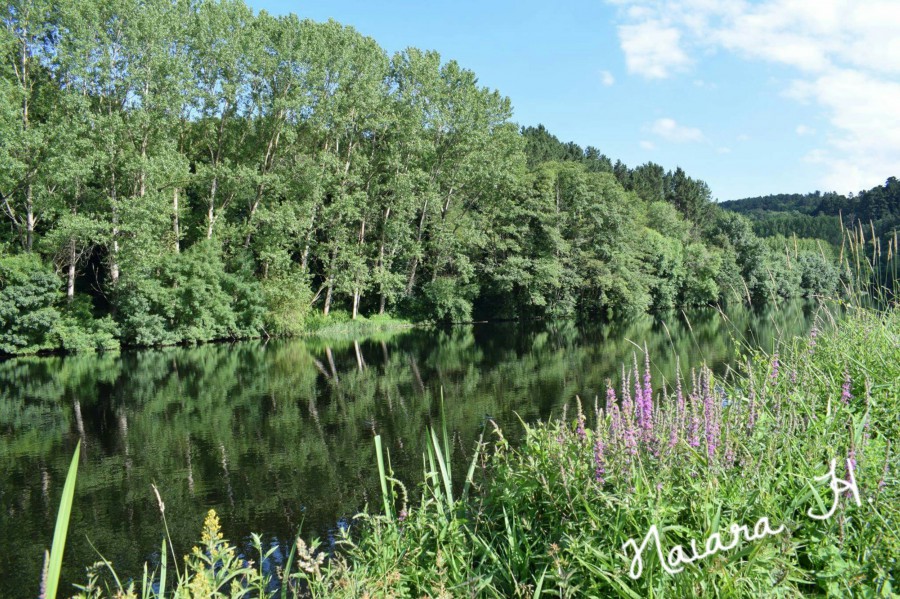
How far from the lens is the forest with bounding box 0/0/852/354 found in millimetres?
27391

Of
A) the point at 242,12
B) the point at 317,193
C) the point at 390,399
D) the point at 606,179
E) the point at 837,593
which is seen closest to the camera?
the point at 837,593

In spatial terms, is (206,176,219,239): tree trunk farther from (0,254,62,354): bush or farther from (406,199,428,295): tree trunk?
(406,199,428,295): tree trunk

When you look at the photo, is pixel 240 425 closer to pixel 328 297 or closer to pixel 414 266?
pixel 328 297

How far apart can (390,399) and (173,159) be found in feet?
68.5

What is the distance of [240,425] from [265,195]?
25.9 m

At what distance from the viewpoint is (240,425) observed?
13.2 meters

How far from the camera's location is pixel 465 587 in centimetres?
341

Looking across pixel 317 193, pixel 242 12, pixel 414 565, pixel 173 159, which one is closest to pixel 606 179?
pixel 317 193

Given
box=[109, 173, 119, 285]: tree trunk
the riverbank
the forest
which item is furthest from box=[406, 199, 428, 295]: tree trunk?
the riverbank

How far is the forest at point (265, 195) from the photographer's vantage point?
27.4 m

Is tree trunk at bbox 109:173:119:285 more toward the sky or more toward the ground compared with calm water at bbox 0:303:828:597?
more toward the sky

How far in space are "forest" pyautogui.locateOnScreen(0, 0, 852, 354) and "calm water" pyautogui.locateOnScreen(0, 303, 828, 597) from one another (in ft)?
19.4

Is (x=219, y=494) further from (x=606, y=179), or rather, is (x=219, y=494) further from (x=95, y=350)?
(x=606, y=179)
